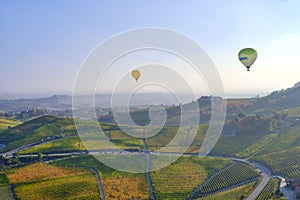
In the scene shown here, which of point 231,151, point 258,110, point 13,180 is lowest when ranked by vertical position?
point 13,180

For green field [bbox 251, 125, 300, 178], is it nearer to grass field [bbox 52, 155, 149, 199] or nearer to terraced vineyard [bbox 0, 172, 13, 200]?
grass field [bbox 52, 155, 149, 199]

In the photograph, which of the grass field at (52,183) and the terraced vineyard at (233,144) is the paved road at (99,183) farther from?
the terraced vineyard at (233,144)

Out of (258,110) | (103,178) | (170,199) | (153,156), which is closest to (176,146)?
(153,156)

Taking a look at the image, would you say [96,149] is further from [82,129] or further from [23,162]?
[82,129]

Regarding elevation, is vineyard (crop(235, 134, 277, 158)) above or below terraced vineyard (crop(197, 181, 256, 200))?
above

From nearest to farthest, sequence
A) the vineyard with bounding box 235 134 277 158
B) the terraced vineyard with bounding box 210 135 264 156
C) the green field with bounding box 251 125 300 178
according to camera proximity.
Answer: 1. the green field with bounding box 251 125 300 178
2. the vineyard with bounding box 235 134 277 158
3. the terraced vineyard with bounding box 210 135 264 156

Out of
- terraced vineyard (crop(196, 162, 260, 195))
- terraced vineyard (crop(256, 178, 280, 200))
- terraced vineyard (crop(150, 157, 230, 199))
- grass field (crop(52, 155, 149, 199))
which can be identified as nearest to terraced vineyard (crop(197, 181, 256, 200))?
terraced vineyard (crop(256, 178, 280, 200))

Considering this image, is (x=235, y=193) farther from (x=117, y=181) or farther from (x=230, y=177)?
(x=117, y=181)

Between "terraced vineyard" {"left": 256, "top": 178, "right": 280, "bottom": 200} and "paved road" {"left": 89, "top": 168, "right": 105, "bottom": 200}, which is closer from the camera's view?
"terraced vineyard" {"left": 256, "top": 178, "right": 280, "bottom": 200}
